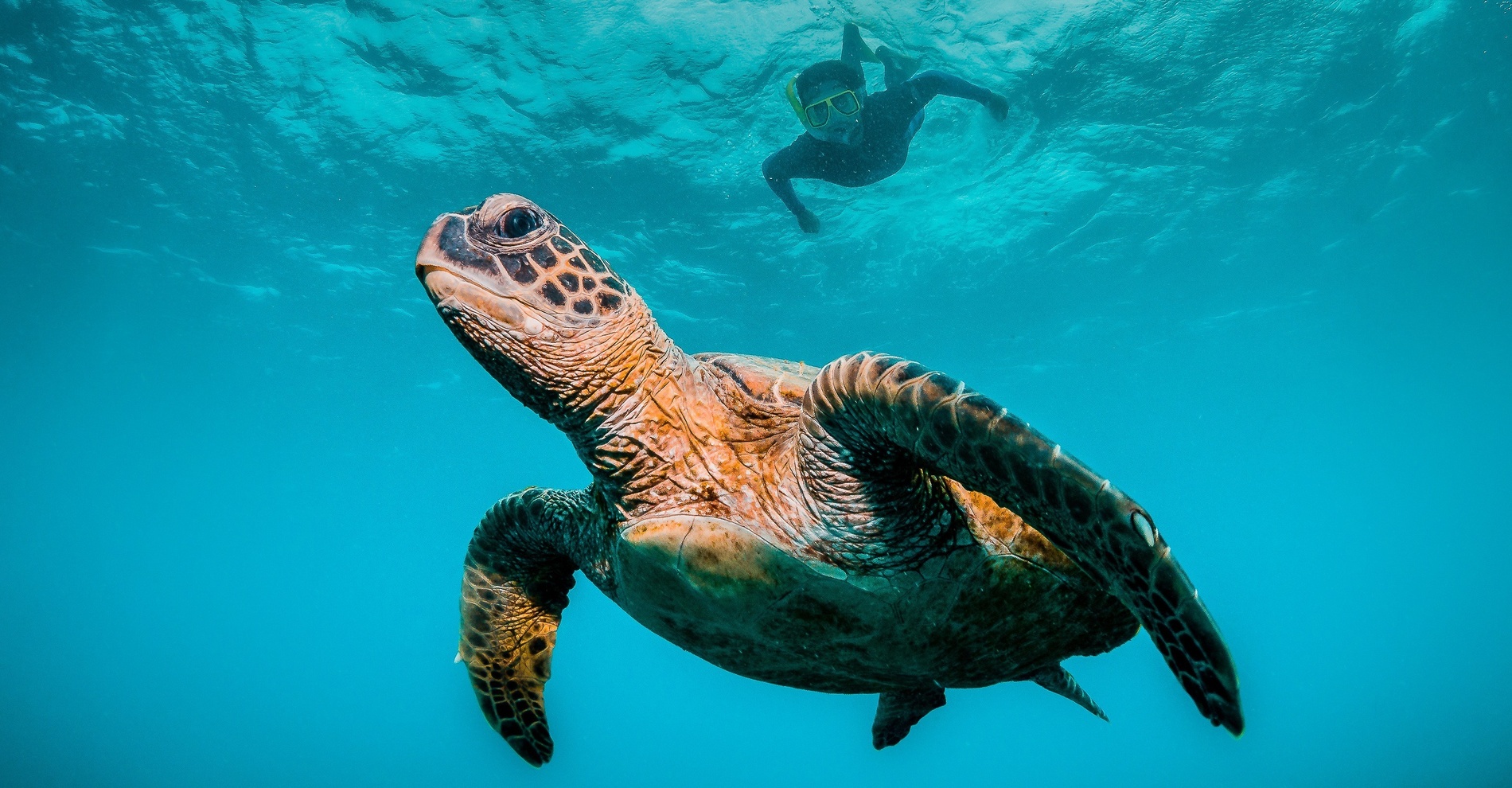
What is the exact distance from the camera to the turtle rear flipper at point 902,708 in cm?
395

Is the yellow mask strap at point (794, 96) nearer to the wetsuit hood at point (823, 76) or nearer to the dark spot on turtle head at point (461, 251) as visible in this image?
the wetsuit hood at point (823, 76)

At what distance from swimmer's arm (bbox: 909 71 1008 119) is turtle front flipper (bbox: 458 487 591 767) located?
27.7ft

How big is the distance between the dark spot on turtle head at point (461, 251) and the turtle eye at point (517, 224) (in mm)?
97

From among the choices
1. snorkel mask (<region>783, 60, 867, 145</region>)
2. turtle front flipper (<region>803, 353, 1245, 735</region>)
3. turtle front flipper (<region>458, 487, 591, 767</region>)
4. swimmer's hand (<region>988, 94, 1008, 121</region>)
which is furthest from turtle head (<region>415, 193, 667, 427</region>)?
swimmer's hand (<region>988, 94, 1008, 121</region>)

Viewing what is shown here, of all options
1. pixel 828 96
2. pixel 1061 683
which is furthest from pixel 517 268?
pixel 828 96

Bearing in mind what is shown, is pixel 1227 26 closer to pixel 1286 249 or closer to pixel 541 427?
pixel 1286 249

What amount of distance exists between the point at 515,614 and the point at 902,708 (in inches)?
92.3

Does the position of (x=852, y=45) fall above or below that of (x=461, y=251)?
above

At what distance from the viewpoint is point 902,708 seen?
415cm

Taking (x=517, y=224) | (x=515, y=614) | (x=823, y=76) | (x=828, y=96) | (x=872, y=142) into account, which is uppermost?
(x=872, y=142)

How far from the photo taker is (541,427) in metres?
29.6

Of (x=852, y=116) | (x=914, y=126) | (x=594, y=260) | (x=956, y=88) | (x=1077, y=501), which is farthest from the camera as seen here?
(x=914, y=126)

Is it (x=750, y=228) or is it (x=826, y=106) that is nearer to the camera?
(x=826, y=106)

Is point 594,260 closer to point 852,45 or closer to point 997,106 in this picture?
point 997,106
